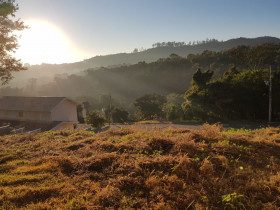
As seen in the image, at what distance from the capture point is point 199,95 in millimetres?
19609

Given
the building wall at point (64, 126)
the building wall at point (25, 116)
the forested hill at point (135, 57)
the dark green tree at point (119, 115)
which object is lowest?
the dark green tree at point (119, 115)

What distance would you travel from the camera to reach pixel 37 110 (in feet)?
58.8

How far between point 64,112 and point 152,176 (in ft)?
60.1

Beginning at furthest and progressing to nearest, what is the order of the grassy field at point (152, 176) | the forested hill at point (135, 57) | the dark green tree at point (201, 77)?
the forested hill at point (135, 57) → the dark green tree at point (201, 77) → the grassy field at point (152, 176)

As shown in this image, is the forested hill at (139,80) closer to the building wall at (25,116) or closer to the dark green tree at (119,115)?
the dark green tree at (119,115)

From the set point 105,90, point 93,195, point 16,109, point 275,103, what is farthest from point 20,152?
point 105,90

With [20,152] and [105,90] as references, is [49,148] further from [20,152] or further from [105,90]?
[105,90]

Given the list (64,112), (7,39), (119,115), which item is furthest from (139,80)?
(7,39)

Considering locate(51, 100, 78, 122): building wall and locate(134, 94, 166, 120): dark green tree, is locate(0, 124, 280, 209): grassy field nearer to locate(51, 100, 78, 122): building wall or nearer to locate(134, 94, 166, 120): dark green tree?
locate(51, 100, 78, 122): building wall

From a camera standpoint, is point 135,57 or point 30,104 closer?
point 30,104

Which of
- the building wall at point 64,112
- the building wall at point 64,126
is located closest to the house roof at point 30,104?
the building wall at point 64,112

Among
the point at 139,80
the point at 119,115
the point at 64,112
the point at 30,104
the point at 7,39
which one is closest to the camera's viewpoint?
the point at 7,39

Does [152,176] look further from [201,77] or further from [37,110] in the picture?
[201,77]

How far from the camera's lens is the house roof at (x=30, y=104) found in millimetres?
18087
